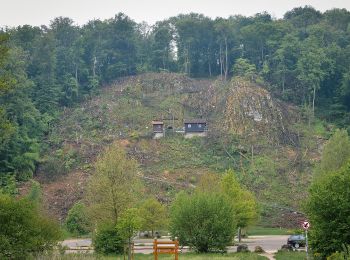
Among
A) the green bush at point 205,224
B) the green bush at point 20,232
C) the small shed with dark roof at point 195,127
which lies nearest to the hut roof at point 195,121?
the small shed with dark roof at point 195,127

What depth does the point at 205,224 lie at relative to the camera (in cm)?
3653

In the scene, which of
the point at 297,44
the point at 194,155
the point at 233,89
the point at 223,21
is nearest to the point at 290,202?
the point at 194,155

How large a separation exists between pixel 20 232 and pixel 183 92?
63743mm

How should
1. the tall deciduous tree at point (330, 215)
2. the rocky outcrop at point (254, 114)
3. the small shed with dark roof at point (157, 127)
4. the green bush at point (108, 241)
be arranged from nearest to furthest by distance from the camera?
the tall deciduous tree at point (330, 215)
the green bush at point (108, 241)
the small shed with dark roof at point (157, 127)
the rocky outcrop at point (254, 114)

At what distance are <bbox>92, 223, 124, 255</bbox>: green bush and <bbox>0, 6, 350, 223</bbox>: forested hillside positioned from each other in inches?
1208

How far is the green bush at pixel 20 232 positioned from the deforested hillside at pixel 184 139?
33.8 metres

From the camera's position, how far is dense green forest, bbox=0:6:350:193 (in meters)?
85.3

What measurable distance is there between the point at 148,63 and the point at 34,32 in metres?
21.1

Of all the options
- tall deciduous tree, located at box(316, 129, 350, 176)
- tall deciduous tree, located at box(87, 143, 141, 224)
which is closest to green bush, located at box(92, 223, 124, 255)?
tall deciduous tree, located at box(87, 143, 141, 224)

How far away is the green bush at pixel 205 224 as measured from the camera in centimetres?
3669

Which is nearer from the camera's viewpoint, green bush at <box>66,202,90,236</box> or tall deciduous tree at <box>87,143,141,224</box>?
tall deciduous tree at <box>87,143,141,224</box>

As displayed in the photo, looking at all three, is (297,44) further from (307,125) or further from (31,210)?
(31,210)

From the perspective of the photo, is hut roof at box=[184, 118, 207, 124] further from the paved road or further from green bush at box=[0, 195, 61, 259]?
green bush at box=[0, 195, 61, 259]

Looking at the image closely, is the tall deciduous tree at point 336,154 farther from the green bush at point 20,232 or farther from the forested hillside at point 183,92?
the green bush at point 20,232
